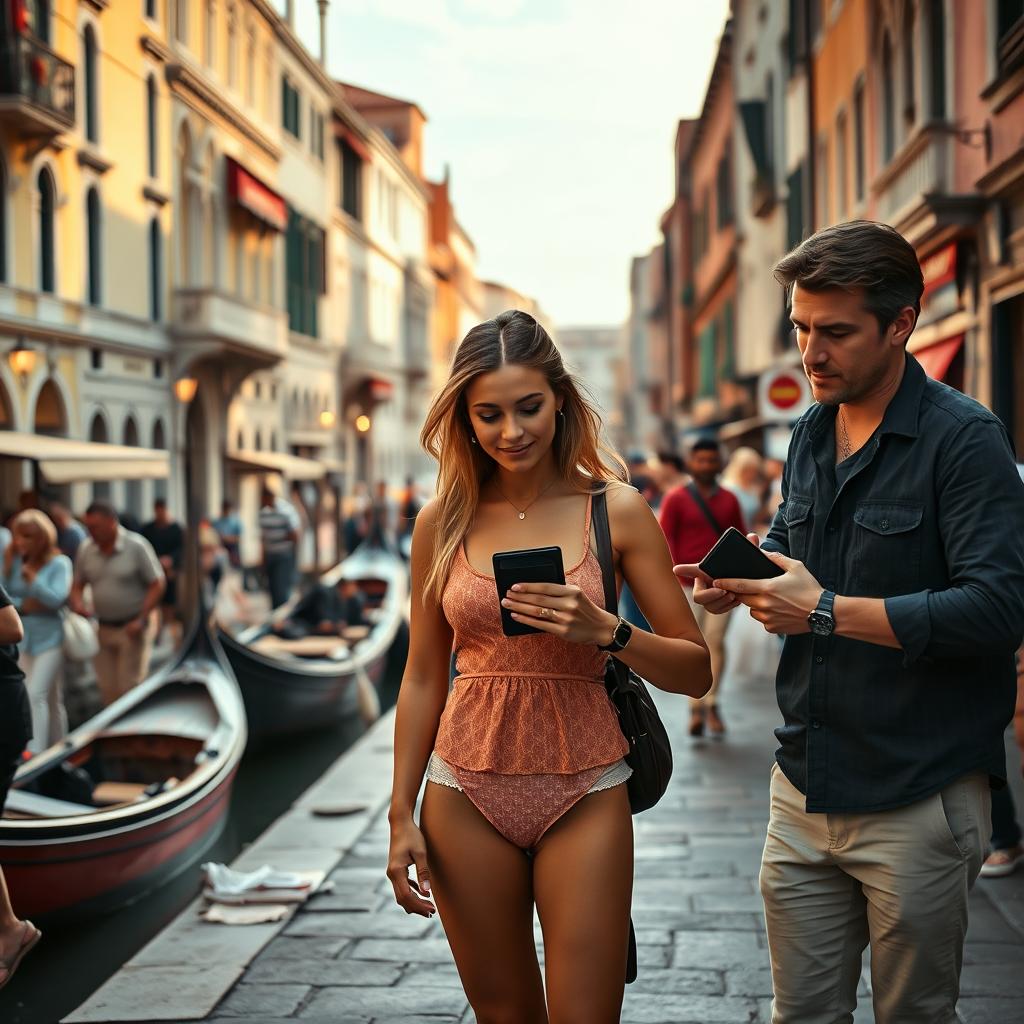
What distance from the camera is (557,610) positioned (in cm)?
238

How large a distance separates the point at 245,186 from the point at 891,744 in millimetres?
25414

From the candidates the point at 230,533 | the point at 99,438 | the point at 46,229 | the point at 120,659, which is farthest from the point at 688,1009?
the point at 99,438

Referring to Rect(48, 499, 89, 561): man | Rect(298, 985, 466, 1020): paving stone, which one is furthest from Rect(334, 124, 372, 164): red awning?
Rect(298, 985, 466, 1020): paving stone

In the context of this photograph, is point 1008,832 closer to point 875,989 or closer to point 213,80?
point 875,989

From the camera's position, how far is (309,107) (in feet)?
111

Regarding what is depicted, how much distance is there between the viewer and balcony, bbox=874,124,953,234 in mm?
11133

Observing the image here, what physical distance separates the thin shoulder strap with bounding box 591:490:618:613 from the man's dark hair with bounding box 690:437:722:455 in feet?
18.3

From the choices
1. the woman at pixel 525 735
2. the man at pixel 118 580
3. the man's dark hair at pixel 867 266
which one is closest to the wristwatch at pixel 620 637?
the woman at pixel 525 735

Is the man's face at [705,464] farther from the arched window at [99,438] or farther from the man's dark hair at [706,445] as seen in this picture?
the arched window at [99,438]

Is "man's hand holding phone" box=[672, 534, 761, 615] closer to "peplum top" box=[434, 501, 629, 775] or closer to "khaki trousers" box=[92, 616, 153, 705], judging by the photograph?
"peplum top" box=[434, 501, 629, 775]

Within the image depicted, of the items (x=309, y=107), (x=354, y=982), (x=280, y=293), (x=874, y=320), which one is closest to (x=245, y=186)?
(x=280, y=293)

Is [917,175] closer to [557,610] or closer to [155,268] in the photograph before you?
[557,610]

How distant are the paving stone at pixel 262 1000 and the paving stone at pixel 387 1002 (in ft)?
0.16

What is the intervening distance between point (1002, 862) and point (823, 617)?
11.3 feet
